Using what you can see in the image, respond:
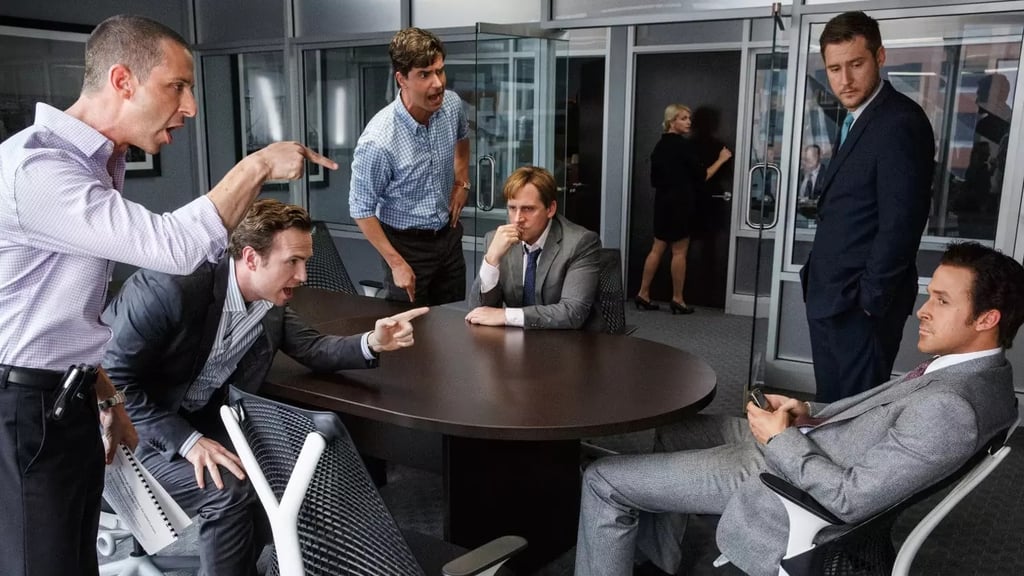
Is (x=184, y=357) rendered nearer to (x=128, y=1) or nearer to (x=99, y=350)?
(x=99, y=350)

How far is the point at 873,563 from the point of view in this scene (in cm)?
197

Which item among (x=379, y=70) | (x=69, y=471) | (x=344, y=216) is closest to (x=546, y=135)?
(x=379, y=70)

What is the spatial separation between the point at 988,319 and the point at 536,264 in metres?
1.60

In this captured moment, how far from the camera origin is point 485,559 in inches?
61.8

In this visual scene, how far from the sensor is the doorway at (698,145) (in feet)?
21.2

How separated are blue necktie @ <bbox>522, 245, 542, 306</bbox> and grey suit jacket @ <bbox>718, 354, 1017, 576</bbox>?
1252mm

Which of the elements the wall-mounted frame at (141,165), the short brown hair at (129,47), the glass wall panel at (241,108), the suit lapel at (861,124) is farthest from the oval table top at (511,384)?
the wall-mounted frame at (141,165)

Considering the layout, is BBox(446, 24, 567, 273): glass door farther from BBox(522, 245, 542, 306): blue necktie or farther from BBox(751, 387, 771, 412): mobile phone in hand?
BBox(751, 387, 771, 412): mobile phone in hand

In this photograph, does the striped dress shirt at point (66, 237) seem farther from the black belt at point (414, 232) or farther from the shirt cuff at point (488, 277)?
the black belt at point (414, 232)

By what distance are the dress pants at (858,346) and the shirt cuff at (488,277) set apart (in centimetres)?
116

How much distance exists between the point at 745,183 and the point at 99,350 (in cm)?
542

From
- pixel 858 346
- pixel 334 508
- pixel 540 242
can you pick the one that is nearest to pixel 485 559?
pixel 334 508

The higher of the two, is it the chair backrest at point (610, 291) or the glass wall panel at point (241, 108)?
the glass wall panel at point (241, 108)

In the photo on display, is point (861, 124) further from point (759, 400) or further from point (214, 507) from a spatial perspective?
point (214, 507)
